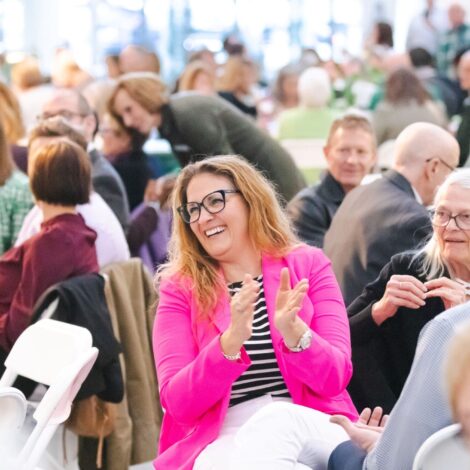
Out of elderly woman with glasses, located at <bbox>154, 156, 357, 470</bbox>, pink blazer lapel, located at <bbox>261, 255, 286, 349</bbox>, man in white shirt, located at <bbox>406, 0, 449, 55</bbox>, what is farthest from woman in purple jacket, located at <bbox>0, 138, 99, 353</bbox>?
man in white shirt, located at <bbox>406, 0, 449, 55</bbox>

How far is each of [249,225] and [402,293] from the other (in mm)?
444

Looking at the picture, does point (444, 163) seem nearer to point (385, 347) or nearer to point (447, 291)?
point (385, 347)

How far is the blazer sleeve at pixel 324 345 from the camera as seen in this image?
3.16 m

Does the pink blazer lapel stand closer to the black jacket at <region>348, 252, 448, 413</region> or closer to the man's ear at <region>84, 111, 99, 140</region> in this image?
the black jacket at <region>348, 252, 448, 413</region>

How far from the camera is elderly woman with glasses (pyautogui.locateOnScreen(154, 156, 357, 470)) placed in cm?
303

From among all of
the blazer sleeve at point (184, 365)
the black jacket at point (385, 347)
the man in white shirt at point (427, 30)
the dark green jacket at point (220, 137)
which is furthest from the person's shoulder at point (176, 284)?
the man in white shirt at point (427, 30)

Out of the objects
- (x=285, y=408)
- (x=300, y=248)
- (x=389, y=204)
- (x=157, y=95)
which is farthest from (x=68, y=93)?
(x=285, y=408)

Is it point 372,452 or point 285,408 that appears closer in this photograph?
point 372,452

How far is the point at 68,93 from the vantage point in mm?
6172

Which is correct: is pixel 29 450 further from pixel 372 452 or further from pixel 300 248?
pixel 372 452

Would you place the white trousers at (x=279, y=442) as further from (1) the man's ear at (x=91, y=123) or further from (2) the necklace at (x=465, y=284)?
(1) the man's ear at (x=91, y=123)

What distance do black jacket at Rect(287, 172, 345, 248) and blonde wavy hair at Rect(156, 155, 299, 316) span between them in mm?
1489

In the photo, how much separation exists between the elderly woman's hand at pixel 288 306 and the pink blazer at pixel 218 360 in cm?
9

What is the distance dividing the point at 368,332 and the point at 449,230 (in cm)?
37
